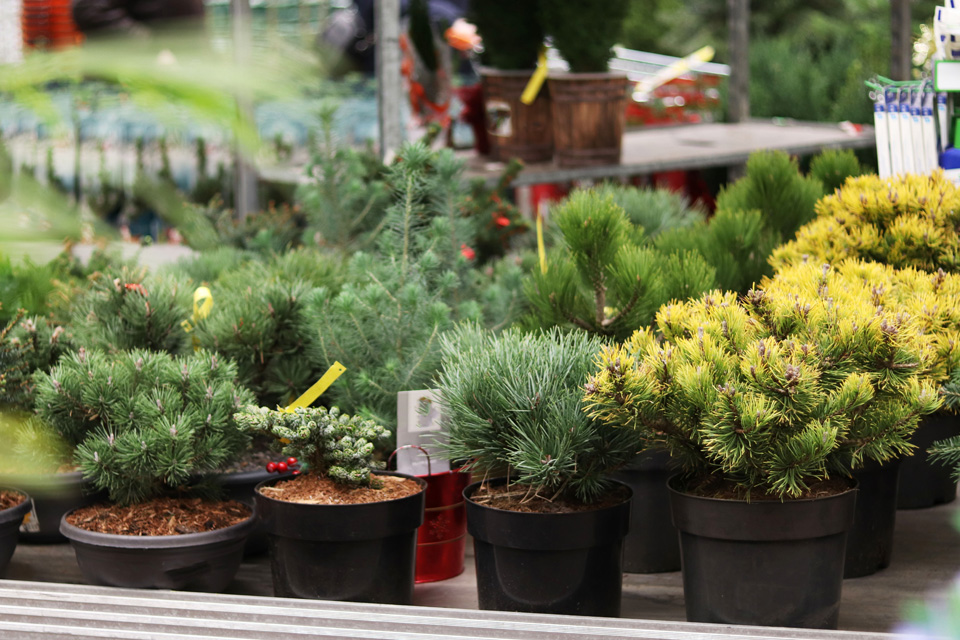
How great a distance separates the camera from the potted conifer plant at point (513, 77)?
3.53 metres

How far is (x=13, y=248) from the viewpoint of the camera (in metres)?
0.39

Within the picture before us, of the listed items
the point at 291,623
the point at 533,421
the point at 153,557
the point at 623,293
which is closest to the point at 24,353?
the point at 153,557

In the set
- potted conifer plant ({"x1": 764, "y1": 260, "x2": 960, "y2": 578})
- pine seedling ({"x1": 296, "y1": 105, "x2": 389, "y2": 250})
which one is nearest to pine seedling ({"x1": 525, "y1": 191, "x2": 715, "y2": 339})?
potted conifer plant ({"x1": 764, "y1": 260, "x2": 960, "y2": 578})

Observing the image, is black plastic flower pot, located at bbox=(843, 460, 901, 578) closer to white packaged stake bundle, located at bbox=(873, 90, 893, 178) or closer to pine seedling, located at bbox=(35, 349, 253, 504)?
white packaged stake bundle, located at bbox=(873, 90, 893, 178)

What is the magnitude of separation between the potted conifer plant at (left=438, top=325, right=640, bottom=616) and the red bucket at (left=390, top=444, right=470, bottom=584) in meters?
0.22

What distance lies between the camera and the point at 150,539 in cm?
162

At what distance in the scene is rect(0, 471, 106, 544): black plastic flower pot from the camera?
181cm

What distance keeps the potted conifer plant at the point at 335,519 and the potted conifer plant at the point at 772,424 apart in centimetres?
39

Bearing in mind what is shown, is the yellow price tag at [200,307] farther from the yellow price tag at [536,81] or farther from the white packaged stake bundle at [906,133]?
the yellow price tag at [536,81]

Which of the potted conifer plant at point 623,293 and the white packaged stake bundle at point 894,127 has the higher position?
the white packaged stake bundle at point 894,127

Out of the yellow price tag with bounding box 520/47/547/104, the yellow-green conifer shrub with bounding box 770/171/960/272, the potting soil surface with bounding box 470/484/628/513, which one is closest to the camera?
the potting soil surface with bounding box 470/484/628/513

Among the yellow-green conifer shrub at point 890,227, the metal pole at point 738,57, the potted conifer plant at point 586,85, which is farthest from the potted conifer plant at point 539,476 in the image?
the metal pole at point 738,57

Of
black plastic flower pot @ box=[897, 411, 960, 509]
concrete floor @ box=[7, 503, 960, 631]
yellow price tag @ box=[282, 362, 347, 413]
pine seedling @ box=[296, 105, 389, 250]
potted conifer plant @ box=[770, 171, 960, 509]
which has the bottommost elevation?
concrete floor @ box=[7, 503, 960, 631]

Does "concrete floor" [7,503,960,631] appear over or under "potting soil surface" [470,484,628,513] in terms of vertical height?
under
